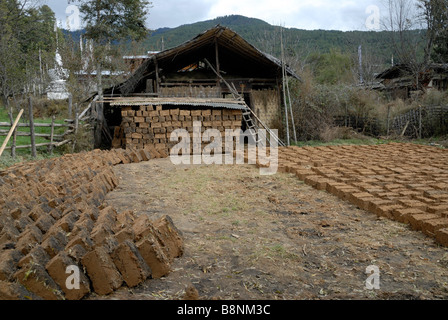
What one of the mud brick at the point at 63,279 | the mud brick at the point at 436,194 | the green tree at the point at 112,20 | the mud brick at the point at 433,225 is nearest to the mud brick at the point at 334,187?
the mud brick at the point at 436,194

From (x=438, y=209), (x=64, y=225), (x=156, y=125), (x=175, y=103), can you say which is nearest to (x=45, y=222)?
(x=64, y=225)

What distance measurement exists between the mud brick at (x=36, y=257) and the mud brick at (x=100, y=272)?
0.30m

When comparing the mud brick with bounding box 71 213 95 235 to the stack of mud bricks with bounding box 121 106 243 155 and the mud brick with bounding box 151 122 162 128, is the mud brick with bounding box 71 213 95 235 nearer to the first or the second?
the stack of mud bricks with bounding box 121 106 243 155

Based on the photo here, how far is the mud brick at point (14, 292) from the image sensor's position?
2391 mm

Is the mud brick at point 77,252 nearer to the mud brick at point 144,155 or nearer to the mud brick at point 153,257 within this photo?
the mud brick at point 153,257

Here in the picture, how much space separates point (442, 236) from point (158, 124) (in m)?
7.96

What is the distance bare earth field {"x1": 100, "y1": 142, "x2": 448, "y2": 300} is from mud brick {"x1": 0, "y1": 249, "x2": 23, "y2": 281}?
2.38 feet

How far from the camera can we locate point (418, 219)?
4312mm

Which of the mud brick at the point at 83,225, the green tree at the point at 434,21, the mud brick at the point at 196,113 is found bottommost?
the mud brick at the point at 83,225

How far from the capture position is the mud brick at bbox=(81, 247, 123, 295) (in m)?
2.78

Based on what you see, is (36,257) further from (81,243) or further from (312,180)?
(312,180)

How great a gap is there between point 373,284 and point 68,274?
2296 millimetres

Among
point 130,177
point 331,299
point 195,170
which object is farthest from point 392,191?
point 130,177
